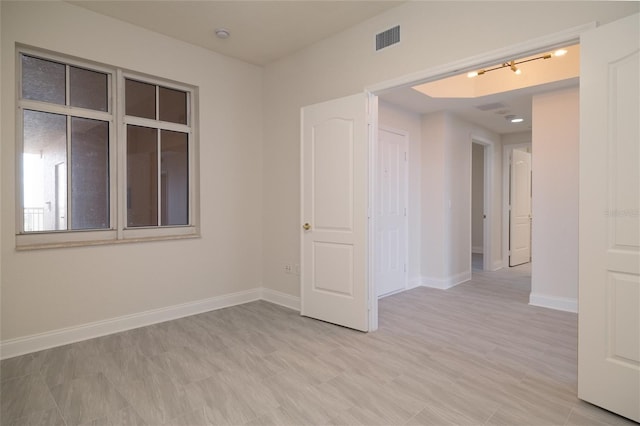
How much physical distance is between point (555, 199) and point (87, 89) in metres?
5.38

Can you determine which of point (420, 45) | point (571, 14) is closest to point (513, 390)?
point (571, 14)

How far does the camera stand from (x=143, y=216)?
3.81m

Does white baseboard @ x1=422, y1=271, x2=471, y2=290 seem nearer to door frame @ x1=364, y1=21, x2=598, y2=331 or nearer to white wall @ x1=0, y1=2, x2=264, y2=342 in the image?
door frame @ x1=364, y1=21, x2=598, y2=331

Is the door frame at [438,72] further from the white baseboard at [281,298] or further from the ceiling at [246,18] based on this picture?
the white baseboard at [281,298]

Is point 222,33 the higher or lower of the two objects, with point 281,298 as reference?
higher

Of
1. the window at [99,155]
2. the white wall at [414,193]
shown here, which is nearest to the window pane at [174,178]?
the window at [99,155]

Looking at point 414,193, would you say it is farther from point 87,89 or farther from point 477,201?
point 477,201

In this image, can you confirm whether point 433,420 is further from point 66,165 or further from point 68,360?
point 66,165

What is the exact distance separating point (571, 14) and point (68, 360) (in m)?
4.43

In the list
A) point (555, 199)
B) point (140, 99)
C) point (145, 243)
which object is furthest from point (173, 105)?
point (555, 199)

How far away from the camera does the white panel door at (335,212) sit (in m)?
3.47

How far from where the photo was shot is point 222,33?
145 inches

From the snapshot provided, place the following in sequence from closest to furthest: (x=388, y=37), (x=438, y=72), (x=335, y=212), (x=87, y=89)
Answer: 1. (x=438, y=72)
2. (x=388, y=37)
3. (x=87, y=89)
4. (x=335, y=212)

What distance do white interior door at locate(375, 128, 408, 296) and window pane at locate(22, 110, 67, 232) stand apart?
3.44 metres
